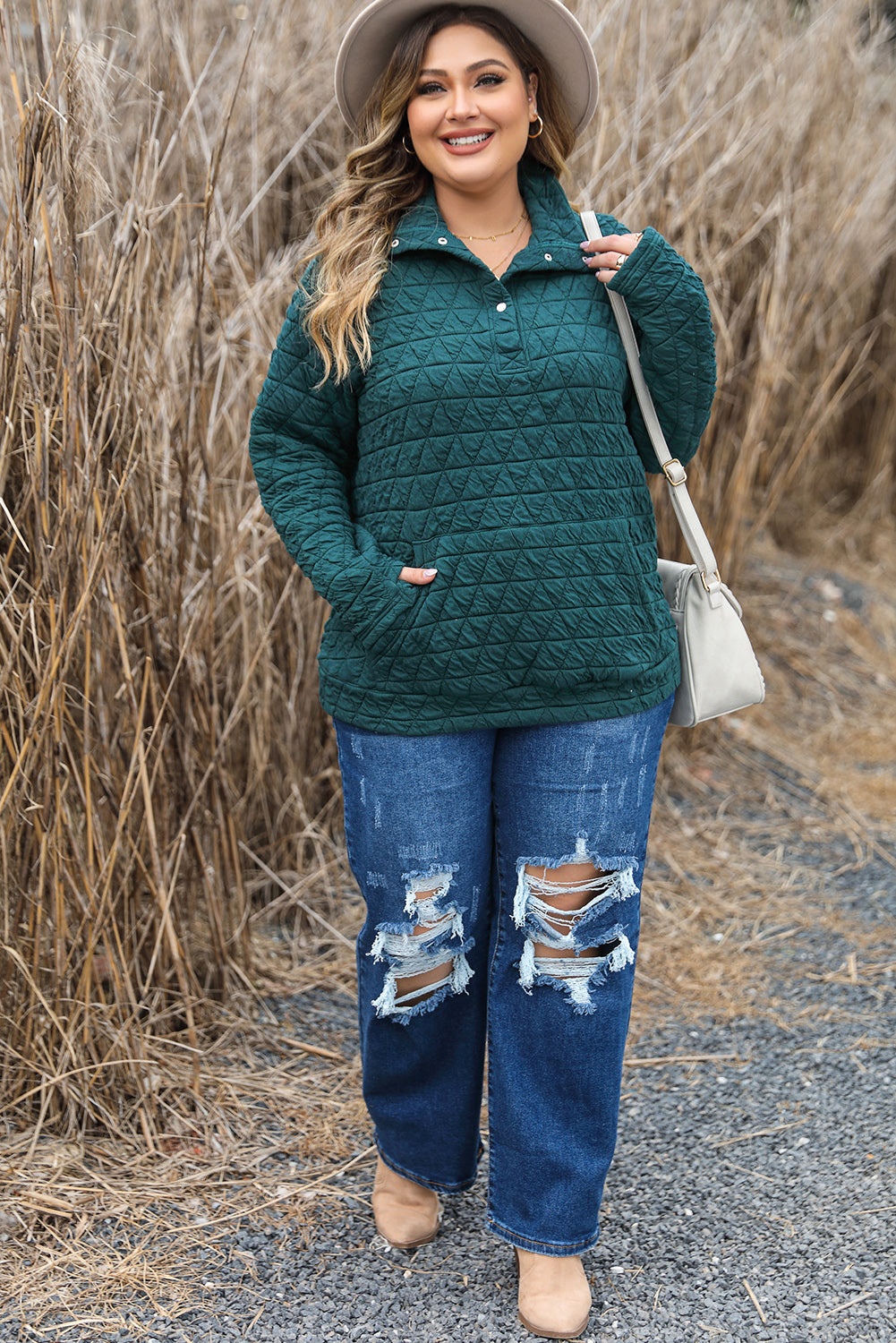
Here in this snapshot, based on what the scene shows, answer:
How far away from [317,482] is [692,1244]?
1.32m

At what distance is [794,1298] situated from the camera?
1784mm

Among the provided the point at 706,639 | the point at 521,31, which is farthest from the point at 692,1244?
→ the point at 521,31

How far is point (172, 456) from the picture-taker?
7.07 feet

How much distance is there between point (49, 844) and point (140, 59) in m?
2.37

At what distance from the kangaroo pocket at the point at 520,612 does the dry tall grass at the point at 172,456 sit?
24.5 inches

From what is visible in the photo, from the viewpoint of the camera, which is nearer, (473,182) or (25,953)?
(473,182)

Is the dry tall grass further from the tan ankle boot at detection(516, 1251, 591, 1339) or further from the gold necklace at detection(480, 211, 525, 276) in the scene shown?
the tan ankle boot at detection(516, 1251, 591, 1339)

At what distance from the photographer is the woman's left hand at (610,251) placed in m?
1.58

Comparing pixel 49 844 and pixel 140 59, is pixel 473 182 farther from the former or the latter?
pixel 140 59

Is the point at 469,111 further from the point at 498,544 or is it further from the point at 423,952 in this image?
the point at 423,952

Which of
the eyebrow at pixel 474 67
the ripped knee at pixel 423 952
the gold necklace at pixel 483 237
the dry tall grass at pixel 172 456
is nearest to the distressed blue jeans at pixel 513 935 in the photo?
the ripped knee at pixel 423 952

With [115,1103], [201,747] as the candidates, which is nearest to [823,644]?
[201,747]

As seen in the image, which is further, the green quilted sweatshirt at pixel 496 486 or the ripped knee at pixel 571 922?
the ripped knee at pixel 571 922

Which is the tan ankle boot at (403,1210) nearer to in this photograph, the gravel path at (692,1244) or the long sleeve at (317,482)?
the gravel path at (692,1244)
